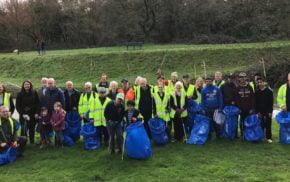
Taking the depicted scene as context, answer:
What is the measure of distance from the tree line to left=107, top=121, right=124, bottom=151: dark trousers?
3040cm

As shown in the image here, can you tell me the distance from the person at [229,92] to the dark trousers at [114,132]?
2.80 meters

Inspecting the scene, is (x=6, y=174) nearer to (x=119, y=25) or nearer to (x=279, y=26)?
(x=279, y=26)

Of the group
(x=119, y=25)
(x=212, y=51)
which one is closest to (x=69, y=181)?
(x=212, y=51)

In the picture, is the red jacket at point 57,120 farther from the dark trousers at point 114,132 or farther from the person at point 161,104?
the person at point 161,104

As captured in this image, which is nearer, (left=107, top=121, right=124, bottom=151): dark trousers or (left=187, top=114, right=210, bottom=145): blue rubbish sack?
(left=107, top=121, right=124, bottom=151): dark trousers

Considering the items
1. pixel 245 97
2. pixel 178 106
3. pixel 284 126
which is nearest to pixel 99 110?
pixel 178 106

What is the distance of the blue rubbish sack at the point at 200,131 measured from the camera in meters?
9.13

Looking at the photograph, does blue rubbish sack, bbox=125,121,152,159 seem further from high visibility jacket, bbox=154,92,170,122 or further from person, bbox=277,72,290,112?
person, bbox=277,72,290,112

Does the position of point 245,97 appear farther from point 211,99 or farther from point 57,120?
point 57,120

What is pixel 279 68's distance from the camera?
21750mm

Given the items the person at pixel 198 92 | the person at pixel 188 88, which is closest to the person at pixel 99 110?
the person at pixel 188 88

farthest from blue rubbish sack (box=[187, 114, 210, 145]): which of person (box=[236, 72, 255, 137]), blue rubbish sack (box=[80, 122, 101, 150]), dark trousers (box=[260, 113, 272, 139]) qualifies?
blue rubbish sack (box=[80, 122, 101, 150])

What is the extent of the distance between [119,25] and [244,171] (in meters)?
40.6

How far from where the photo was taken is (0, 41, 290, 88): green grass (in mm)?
25094
